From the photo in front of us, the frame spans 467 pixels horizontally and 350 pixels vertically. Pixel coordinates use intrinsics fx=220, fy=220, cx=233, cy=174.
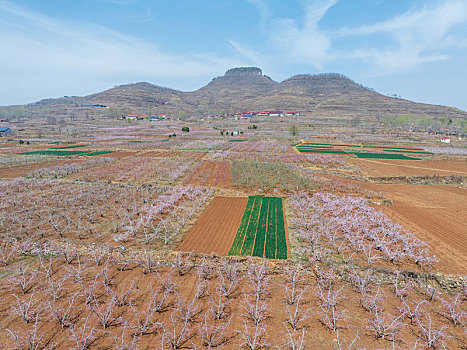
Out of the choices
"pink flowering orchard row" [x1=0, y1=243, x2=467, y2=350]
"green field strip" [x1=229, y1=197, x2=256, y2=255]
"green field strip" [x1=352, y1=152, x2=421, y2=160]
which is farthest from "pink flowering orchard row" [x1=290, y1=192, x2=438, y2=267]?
"green field strip" [x1=352, y1=152, x2=421, y2=160]

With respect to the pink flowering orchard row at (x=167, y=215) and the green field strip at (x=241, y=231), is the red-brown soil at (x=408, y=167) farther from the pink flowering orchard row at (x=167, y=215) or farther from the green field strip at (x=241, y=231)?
the pink flowering orchard row at (x=167, y=215)

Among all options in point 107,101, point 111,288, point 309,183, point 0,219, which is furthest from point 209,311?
point 107,101

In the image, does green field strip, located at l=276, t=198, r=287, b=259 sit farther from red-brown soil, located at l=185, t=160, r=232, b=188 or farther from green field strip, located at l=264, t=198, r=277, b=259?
red-brown soil, located at l=185, t=160, r=232, b=188

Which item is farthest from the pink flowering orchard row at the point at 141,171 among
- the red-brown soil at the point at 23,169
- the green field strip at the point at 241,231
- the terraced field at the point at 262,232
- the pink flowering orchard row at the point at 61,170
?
the terraced field at the point at 262,232

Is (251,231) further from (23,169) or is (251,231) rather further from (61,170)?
(23,169)

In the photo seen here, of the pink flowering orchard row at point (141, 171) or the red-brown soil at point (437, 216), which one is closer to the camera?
the red-brown soil at point (437, 216)
